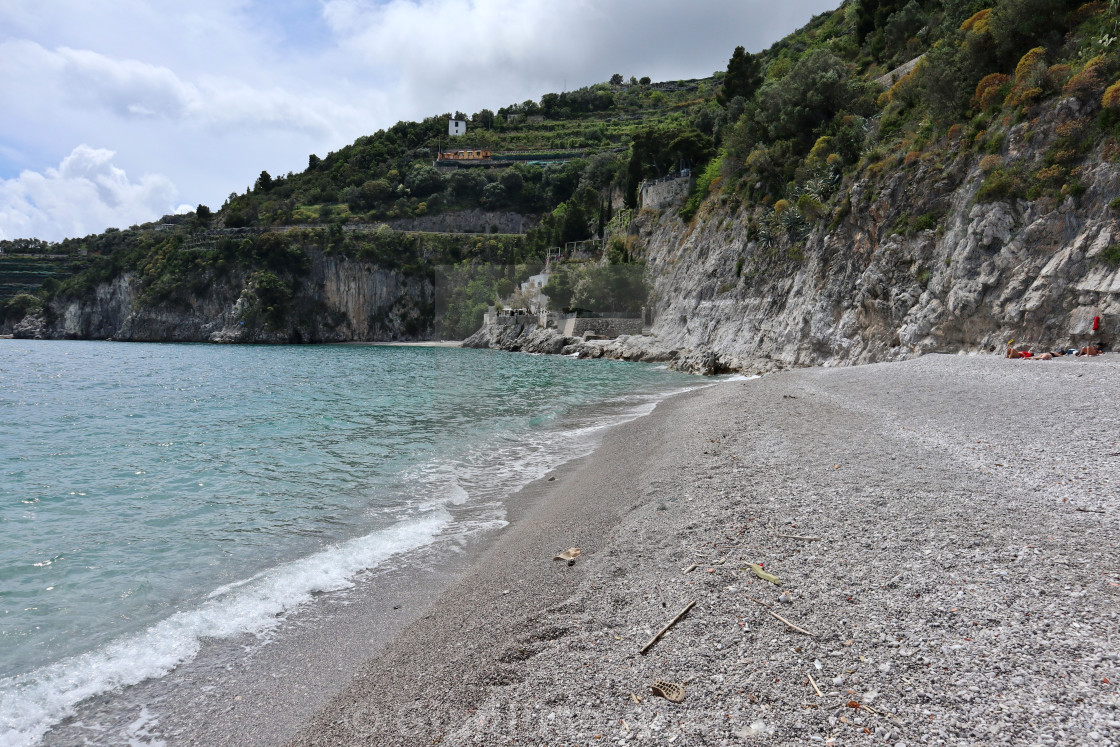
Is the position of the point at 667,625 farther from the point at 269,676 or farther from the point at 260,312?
the point at 260,312

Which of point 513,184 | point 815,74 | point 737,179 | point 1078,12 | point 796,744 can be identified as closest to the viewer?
point 796,744

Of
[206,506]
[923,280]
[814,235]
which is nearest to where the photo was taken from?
[206,506]

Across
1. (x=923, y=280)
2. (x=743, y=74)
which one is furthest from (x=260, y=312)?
(x=923, y=280)

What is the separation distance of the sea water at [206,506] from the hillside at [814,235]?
12435 mm

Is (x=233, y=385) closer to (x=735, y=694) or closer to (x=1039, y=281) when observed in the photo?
(x=735, y=694)

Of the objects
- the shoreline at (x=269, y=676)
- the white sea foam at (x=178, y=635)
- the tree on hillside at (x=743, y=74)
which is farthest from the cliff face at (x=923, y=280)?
the tree on hillside at (x=743, y=74)

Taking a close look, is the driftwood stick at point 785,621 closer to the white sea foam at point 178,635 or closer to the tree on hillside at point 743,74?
the white sea foam at point 178,635

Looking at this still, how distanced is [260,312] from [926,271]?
96644mm

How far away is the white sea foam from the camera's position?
4.04 metres

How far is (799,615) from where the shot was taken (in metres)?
3.79

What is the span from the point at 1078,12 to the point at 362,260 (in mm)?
95432

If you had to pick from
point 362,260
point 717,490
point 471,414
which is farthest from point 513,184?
point 717,490

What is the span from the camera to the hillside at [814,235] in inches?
693

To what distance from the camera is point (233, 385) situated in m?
27.0
